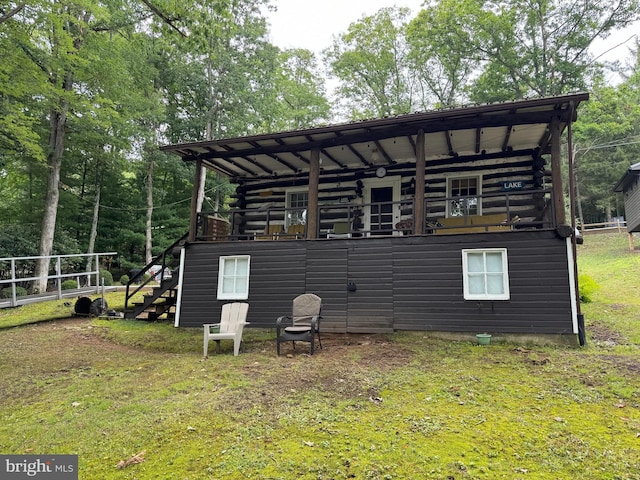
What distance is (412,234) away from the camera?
8.51m

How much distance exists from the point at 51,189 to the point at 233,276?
1153 cm

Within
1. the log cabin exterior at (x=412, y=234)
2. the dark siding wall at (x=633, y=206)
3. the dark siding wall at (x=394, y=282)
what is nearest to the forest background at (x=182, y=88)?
the dark siding wall at (x=633, y=206)

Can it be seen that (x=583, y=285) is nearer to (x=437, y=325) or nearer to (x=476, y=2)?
(x=437, y=325)

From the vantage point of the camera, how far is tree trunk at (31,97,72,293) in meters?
15.1

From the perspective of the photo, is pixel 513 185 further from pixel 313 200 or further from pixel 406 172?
pixel 313 200

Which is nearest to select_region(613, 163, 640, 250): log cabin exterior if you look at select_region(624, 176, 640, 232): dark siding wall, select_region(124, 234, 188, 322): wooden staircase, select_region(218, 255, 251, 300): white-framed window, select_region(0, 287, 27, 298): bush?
select_region(624, 176, 640, 232): dark siding wall

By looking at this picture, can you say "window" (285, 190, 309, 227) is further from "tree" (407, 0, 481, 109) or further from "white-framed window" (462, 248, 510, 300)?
"tree" (407, 0, 481, 109)

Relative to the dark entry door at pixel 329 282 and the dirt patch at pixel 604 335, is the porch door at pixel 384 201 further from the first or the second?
the dirt patch at pixel 604 335

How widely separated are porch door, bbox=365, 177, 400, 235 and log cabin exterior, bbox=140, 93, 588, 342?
0.12 ft

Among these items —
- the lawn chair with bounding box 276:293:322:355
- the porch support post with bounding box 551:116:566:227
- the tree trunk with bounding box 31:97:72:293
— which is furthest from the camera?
the tree trunk with bounding box 31:97:72:293

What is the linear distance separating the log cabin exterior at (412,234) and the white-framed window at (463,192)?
39mm

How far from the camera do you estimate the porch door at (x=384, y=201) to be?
11.5 meters

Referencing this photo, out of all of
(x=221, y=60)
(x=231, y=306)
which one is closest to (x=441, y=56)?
(x=221, y=60)

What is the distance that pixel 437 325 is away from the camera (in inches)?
311
